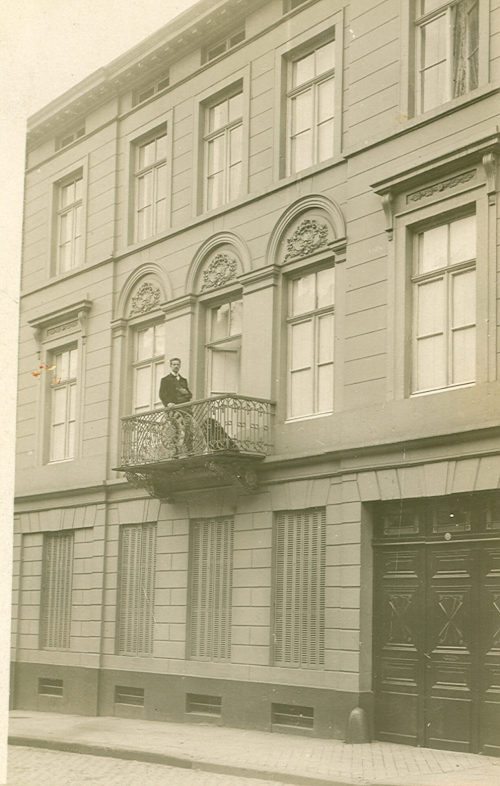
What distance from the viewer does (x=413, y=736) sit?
15367 millimetres

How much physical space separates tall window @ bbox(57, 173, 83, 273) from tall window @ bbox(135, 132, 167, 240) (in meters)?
1.16

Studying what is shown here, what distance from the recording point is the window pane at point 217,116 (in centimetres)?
1955

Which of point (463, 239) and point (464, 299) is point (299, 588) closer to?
point (464, 299)

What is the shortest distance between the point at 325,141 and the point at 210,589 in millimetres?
7647

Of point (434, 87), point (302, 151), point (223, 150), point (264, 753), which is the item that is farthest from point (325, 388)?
point (264, 753)

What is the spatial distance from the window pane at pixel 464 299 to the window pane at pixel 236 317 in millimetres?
4842

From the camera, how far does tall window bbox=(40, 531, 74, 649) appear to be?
19.4m

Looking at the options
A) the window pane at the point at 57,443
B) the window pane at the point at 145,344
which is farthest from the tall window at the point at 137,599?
the window pane at the point at 145,344

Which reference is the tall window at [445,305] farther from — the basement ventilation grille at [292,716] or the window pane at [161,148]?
the window pane at [161,148]

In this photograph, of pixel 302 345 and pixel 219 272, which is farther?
pixel 219 272

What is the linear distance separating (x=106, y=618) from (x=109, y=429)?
3.25 meters

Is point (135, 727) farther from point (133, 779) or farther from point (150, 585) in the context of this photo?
point (133, 779)

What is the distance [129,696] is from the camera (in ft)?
63.5

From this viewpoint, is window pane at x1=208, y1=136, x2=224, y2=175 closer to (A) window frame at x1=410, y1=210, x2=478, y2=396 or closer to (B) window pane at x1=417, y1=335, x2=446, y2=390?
(A) window frame at x1=410, y1=210, x2=478, y2=396
